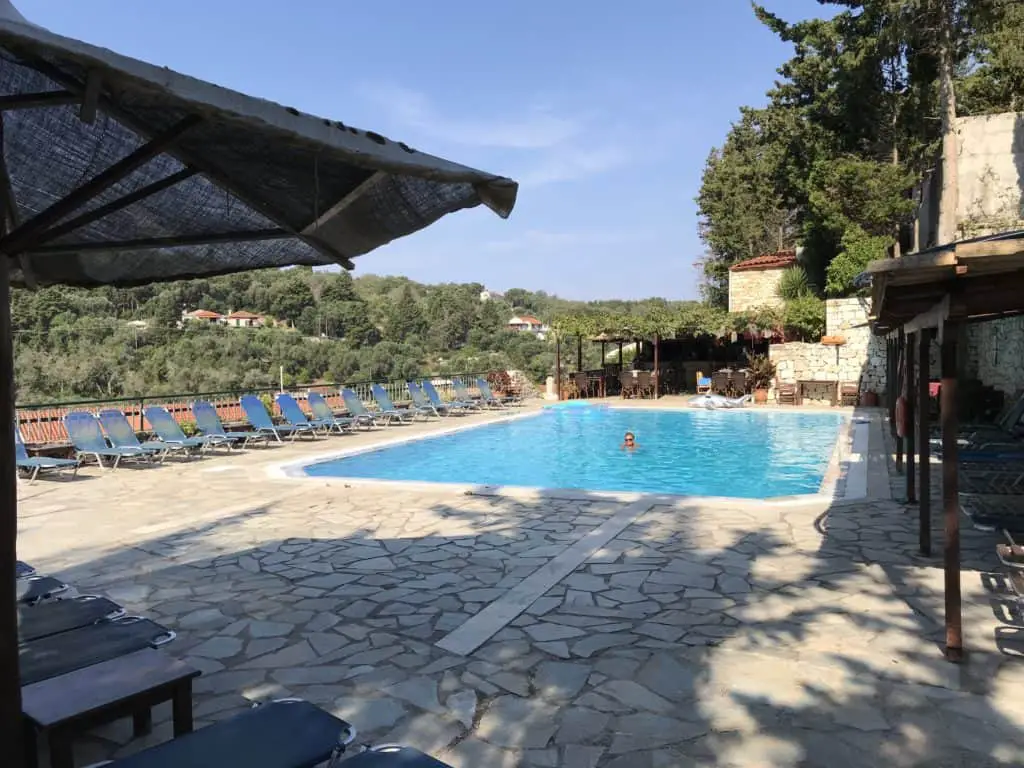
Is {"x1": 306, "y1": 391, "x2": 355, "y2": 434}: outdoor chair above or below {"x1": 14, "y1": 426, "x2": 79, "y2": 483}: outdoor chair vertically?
above

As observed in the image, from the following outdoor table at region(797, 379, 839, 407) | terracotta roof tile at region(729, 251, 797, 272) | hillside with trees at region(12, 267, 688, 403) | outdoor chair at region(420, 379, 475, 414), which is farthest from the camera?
hillside with trees at region(12, 267, 688, 403)

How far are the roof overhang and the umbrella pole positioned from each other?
313 centimetres

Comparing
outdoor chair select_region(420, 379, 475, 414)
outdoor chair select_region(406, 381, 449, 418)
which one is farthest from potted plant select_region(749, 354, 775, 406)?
outdoor chair select_region(406, 381, 449, 418)

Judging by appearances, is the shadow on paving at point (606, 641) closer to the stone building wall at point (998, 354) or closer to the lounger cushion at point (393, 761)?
the lounger cushion at point (393, 761)

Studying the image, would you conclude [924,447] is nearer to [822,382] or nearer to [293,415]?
[293,415]

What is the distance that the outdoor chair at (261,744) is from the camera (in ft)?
6.85

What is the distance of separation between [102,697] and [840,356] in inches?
771

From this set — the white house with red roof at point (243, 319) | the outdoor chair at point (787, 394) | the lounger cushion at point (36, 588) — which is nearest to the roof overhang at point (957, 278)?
the lounger cushion at point (36, 588)

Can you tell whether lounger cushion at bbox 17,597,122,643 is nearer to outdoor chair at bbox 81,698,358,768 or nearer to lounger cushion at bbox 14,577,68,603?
lounger cushion at bbox 14,577,68,603

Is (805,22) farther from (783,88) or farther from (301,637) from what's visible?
(301,637)

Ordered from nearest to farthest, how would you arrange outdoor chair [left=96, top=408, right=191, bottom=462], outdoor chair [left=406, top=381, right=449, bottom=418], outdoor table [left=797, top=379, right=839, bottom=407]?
outdoor chair [left=96, top=408, right=191, bottom=462] → outdoor chair [left=406, top=381, right=449, bottom=418] → outdoor table [left=797, top=379, right=839, bottom=407]

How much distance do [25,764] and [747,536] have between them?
4.84 meters

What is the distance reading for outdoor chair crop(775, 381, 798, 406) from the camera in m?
19.0

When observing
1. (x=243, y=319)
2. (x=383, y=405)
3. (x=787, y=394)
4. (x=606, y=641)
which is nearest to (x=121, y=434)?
(x=383, y=405)
